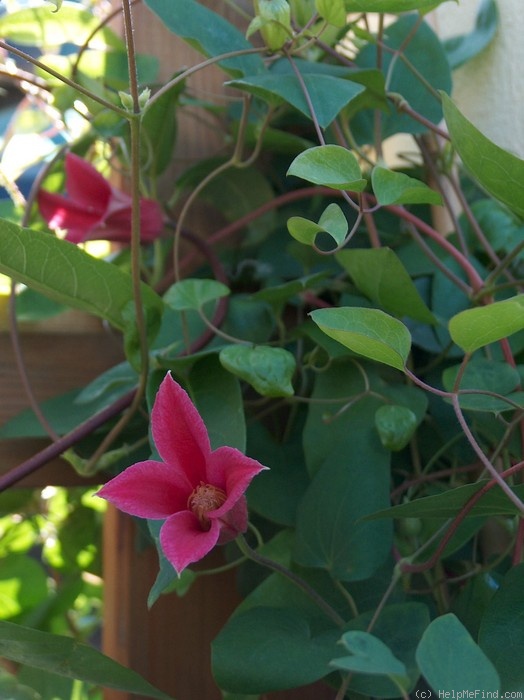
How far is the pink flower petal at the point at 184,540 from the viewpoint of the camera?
0.96 feet

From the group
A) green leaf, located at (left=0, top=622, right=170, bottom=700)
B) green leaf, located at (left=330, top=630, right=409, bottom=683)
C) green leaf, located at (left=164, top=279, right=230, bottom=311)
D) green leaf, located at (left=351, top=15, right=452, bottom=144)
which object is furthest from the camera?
green leaf, located at (left=351, top=15, right=452, bottom=144)

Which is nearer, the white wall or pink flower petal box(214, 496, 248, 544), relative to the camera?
pink flower petal box(214, 496, 248, 544)

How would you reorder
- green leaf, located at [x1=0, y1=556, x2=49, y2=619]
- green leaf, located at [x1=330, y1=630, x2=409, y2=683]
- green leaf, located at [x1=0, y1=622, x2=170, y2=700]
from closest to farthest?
1. green leaf, located at [x1=330, y1=630, x2=409, y2=683]
2. green leaf, located at [x1=0, y1=622, x2=170, y2=700]
3. green leaf, located at [x1=0, y1=556, x2=49, y2=619]

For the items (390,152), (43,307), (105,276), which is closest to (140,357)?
(105,276)

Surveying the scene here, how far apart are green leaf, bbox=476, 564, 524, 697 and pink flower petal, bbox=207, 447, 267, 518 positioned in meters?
0.13

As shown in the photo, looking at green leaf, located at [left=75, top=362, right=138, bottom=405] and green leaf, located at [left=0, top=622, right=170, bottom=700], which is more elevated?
green leaf, located at [left=75, top=362, right=138, bottom=405]

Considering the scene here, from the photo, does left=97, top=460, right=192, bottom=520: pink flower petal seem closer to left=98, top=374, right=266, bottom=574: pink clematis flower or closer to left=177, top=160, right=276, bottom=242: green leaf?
left=98, top=374, right=266, bottom=574: pink clematis flower

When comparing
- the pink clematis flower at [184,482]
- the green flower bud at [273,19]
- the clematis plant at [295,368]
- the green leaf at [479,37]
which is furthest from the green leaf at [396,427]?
the green leaf at [479,37]

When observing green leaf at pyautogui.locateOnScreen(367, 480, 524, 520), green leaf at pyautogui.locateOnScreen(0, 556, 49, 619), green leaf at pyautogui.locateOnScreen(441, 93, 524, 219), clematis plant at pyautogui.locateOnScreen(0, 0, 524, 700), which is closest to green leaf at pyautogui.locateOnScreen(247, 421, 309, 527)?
clematis plant at pyautogui.locateOnScreen(0, 0, 524, 700)

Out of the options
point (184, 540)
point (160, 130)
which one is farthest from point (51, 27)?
point (184, 540)

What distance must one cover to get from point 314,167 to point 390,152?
620 mm

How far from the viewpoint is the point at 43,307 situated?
0.57 meters

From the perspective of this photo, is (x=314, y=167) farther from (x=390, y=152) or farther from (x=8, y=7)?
(x=390, y=152)

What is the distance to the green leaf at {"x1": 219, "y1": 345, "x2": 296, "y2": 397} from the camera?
0.41m
